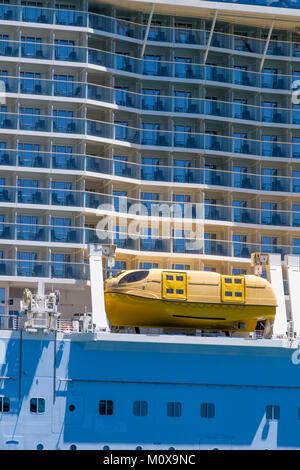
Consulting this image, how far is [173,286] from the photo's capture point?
49.0 meters

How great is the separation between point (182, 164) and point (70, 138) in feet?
19.3

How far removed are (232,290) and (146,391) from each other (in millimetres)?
5702

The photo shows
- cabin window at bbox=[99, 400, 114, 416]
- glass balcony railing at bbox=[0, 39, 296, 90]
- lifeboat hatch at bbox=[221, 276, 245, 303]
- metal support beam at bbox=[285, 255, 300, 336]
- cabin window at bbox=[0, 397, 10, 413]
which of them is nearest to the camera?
cabin window at bbox=[0, 397, 10, 413]

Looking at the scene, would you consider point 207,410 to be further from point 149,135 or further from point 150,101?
point 150,101

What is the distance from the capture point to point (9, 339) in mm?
47156

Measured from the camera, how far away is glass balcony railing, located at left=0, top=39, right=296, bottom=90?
179 feet

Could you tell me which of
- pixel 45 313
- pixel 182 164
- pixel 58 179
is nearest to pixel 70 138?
pixel 58 179

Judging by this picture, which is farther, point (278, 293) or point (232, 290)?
point (278, 293)

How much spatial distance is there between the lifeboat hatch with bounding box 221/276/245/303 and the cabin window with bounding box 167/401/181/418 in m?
4.88

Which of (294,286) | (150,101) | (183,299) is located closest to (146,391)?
(183,299)

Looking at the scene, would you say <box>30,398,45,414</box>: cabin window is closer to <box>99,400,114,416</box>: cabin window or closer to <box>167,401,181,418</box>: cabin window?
<box>99,400,114,416</box>: cabin window

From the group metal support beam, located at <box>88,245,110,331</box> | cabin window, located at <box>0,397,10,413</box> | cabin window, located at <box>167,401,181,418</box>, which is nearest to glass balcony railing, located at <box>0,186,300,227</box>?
metal support beam, located at <box>88,245,110,331</box>

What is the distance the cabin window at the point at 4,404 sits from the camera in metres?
46.3

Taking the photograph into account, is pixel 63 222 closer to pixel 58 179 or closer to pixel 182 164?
pixel 58 179
